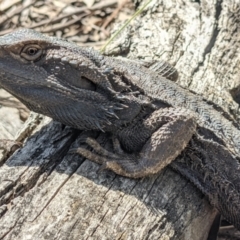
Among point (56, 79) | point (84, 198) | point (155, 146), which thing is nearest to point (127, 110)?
point (155, 146)

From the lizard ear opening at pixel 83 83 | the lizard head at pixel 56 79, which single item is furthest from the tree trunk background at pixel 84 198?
the lizard ear opening at pixel 83 83

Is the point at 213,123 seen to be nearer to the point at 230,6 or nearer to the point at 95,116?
the point at 95,116

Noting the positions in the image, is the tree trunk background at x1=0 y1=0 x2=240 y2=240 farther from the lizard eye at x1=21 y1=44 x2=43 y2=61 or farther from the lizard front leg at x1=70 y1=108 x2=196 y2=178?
the lizard eye at x1=21 y1=44 x2=43 y2=61

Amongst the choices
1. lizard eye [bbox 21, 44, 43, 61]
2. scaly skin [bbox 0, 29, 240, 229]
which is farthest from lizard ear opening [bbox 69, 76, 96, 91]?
lizard eye [bbox 21, 44, 43, 61]

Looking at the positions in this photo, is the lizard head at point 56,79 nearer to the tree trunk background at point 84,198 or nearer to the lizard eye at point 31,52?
the lizard eye at point 31,52

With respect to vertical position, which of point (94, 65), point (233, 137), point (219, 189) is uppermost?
point (94, 65)

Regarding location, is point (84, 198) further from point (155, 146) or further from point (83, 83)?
point (83, 83)

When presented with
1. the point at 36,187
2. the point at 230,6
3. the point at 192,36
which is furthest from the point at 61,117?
the point at 230,6
